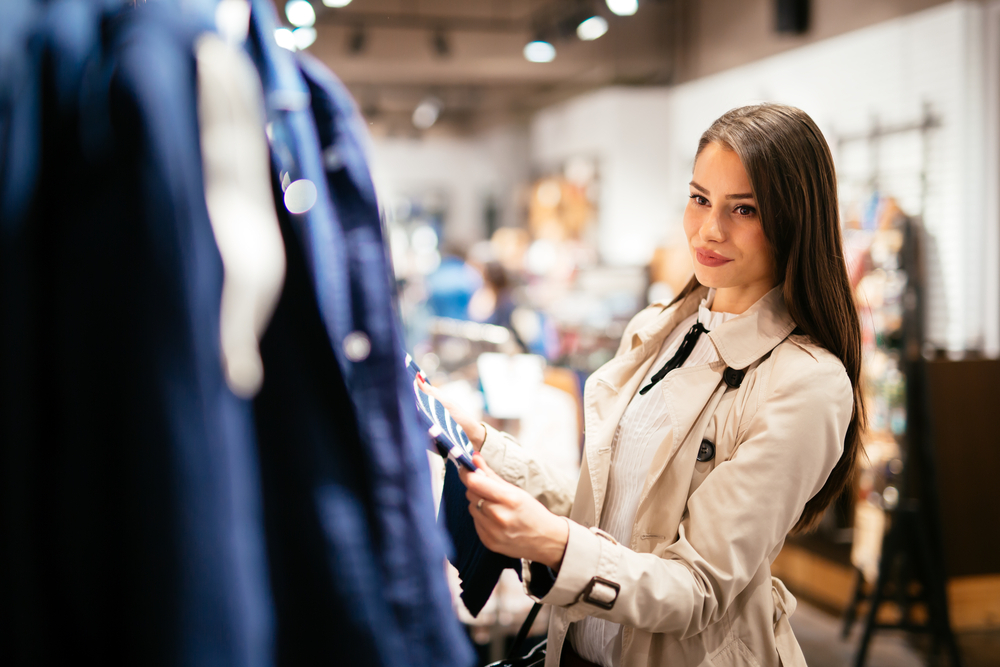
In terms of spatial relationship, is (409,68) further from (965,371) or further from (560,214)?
(965,371)

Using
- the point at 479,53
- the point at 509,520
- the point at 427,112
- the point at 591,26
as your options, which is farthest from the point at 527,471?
the point at 427,112

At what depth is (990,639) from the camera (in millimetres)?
3930

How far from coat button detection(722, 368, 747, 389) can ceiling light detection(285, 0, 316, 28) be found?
577 cm

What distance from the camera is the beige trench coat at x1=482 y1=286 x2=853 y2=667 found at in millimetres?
1045

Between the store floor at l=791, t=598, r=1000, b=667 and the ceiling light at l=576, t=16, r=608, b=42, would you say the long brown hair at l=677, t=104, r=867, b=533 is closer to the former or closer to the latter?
the store floor at l=791, t=598, r=1000, b=667

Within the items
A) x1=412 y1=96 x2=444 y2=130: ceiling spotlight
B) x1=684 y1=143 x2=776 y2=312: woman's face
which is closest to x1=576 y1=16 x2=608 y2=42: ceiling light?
x1=412 y1=96 x2=444 y2=130: ceiling spotlight

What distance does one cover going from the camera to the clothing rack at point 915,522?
3338mm

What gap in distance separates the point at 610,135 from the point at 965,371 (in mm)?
6573

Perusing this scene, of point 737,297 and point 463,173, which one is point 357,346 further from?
point 463,173

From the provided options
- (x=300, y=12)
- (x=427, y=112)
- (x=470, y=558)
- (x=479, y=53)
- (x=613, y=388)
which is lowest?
(x=470, y=558)

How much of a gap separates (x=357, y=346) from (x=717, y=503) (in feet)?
2.14

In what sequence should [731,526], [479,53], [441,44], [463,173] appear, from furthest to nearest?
[463,173] < [479,53] < [441,44] < [731,526]

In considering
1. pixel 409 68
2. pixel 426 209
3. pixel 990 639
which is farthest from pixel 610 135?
pixel 990 639

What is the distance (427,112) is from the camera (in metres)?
12.8
